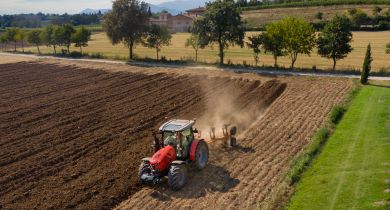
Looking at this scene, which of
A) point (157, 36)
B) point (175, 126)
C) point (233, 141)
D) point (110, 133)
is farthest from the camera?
point (157, 36)

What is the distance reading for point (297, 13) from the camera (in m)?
93.4

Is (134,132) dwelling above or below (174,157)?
below

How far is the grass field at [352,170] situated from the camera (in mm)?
14875

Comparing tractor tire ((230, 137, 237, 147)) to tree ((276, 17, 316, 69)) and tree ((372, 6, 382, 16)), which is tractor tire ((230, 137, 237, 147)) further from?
tree ((372, 6, 382, 16))

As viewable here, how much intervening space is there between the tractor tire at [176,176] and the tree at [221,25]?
31.8m

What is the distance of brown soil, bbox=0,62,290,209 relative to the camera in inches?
671

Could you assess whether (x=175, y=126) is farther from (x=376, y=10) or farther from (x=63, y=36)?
(x=376, y=10)

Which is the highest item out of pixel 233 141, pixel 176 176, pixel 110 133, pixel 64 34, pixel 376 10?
pixel 376 10

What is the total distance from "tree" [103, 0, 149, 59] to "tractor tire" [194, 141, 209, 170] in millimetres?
39274

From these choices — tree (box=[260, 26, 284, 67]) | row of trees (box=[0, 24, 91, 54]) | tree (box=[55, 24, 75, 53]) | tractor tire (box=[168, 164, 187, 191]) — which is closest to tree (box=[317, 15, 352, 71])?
tree (box=[260, 26, 284, 67])

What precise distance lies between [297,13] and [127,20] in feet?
166

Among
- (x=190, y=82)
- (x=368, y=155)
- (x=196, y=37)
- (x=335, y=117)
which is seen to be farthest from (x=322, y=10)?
(x=368, y=155)

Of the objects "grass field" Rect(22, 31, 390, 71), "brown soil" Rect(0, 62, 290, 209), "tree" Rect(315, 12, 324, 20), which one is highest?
"tree" Rect(315, 12, 324, 20)

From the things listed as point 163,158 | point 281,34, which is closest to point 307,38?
point 281,34
